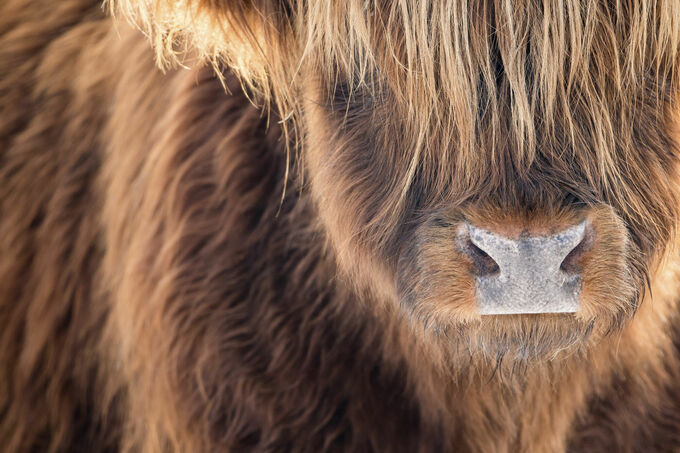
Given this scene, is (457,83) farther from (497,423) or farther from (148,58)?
(148,58)

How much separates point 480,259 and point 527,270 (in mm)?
90

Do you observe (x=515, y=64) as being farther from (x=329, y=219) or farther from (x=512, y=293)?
(x=329, y=219)

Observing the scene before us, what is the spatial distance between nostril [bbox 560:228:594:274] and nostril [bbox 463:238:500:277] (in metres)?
0.11

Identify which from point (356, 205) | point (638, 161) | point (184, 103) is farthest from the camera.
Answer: point (184, 103)

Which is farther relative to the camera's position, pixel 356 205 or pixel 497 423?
pixel 497 423

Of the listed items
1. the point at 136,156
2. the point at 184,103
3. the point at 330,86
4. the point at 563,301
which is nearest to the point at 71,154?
the point at 136,156

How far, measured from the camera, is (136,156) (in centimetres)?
201

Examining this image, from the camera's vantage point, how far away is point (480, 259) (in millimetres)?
1350

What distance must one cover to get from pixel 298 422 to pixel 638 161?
0.84 meters

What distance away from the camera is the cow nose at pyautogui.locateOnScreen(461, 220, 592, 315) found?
1287 millimetres

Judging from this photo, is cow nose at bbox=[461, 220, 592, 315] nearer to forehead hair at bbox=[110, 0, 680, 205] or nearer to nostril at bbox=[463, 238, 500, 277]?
nostril at bbox=[463, 238, 500, 277]

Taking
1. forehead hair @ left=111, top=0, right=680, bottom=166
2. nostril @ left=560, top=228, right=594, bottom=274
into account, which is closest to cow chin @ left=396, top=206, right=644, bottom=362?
nostril @ left=560, top=228, right=594, bottom=274

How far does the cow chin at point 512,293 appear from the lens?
1.33 m

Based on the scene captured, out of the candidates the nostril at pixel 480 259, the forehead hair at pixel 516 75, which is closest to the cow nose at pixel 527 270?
the nostril at pixel 480 259
